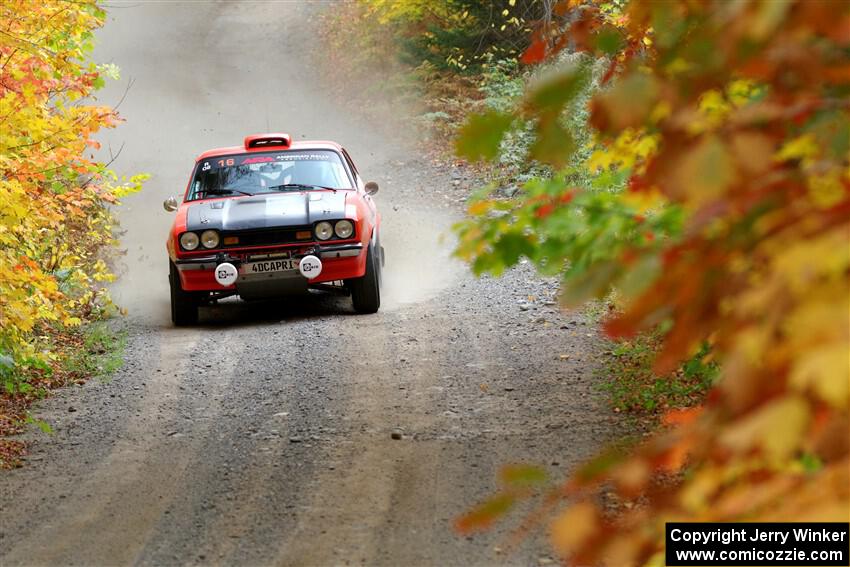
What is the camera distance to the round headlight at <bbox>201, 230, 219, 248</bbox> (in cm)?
1102

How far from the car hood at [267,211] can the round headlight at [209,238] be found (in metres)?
0.05

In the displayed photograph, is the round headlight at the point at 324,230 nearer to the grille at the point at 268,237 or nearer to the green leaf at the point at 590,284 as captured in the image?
the grille at the point at 268,237

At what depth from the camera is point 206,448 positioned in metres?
7.38

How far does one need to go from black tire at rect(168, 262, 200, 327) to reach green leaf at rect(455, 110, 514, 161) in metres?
9.72

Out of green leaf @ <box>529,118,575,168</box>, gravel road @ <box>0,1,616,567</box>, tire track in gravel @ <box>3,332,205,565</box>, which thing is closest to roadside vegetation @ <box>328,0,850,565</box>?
green leaf @ <box>529,118,575,168</box>

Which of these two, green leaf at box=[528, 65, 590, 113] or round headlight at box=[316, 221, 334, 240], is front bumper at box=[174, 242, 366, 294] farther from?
green leaf at box=[528, 65, 590, 113]

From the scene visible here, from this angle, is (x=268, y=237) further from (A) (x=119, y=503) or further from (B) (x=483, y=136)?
(B) (x=483, y=136)

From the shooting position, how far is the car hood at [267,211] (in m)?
11.0

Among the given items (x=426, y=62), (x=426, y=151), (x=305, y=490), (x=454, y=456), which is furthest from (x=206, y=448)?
(x=426, y=62)

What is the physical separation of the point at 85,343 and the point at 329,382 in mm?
3706

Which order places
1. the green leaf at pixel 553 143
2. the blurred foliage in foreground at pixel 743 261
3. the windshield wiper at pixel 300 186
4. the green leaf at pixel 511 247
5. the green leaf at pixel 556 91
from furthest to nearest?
1. the windshield wiper at pixel 300 186
2. the green leaf at pixel 511 247
3. the green leaf at pixel 553 143
4. the green leaf at pixel 556 91
5. the blurred foliage in foreground at pixel 743 261

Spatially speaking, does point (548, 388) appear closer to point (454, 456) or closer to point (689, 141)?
point (454, 456)

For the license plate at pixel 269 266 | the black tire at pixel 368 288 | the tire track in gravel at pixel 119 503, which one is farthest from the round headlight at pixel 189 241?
the tire track in gravel at pixel 119 503

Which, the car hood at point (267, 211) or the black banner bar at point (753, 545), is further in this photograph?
the car hood at point (267, 211)
